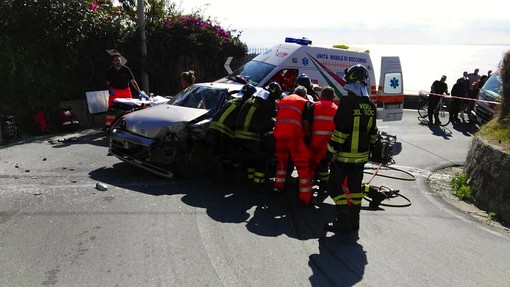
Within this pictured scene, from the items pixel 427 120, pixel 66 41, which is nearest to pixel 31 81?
pixel 66 41

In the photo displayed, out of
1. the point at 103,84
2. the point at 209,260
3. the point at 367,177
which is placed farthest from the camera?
the point at 103,84

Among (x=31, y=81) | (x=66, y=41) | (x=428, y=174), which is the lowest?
(x=428, y=174)

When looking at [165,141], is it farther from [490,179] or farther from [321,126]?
[490,179]

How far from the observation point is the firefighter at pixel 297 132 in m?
6.31

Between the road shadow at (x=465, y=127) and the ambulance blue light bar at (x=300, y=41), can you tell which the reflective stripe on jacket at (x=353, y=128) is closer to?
the ambulance blue light bar at (x=300, y=41)

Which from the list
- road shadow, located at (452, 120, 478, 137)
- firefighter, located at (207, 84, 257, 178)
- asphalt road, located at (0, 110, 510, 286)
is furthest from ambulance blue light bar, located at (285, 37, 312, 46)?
road shadow, located at (452, 120, 478, 137)

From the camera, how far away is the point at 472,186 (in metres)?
7.67

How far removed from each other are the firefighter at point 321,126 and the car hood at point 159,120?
7.08ft

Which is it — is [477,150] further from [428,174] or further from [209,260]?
[209,260]

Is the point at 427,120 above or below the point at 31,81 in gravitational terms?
below

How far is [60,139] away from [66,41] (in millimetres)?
3577

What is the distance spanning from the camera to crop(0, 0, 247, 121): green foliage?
11.5m

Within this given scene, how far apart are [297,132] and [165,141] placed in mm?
2205

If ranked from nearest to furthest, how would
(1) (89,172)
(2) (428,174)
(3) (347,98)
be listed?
(3) (347,98) < (1) (89,172) < (2) (428,174)
